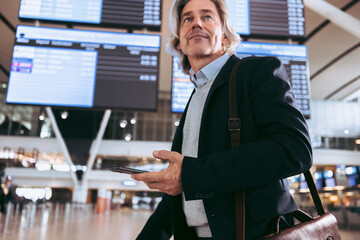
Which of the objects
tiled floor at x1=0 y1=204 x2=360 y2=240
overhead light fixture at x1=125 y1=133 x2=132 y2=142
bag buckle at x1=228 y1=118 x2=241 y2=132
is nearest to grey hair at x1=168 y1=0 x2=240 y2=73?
bag buckle at x1=228 y1=118 x2=241 y2=132

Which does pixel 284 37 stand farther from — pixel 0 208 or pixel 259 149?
pixel 0 208

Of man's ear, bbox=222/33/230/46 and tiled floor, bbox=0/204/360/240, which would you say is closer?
man's ear, bbox=222/33/230/46

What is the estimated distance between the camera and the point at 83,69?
11.0ft

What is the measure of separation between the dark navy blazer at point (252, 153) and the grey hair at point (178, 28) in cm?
37

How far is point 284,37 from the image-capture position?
391 cm

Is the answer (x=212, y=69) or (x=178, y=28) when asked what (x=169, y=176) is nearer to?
(x=212, y=69)

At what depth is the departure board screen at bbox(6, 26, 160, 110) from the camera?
3236mm

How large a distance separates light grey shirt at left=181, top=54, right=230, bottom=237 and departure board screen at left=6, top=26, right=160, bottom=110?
2069 mm

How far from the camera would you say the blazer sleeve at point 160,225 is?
4.46 feet

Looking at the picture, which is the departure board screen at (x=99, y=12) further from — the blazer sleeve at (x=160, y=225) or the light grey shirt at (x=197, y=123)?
the blazer sleeve at (x=160, y=225)

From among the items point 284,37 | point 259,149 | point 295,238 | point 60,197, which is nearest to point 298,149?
point 259,149

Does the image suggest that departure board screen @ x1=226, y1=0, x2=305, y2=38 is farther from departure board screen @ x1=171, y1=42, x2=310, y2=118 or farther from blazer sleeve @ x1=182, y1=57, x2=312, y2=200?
blazer sleeve @ x1=182, y1=57, x2=312, y2=200

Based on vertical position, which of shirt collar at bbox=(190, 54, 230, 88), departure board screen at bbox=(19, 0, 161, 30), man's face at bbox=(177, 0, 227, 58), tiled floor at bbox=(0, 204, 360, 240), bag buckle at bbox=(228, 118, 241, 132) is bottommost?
tiled floor at bbox=(0, 204, 360, 240)

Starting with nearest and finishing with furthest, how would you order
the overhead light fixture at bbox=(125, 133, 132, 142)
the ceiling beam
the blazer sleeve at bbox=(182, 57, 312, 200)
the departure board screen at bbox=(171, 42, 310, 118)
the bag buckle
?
1. the blazer sleeve at bbox=(182, 57, 312, 200)
2. the bag buckle
3. the departure board screen at bbox=(171, 42, 310, 118)
4. the ceiling beam
5. the overhead light fixture at bbox=(125, 133, 132, 142)
